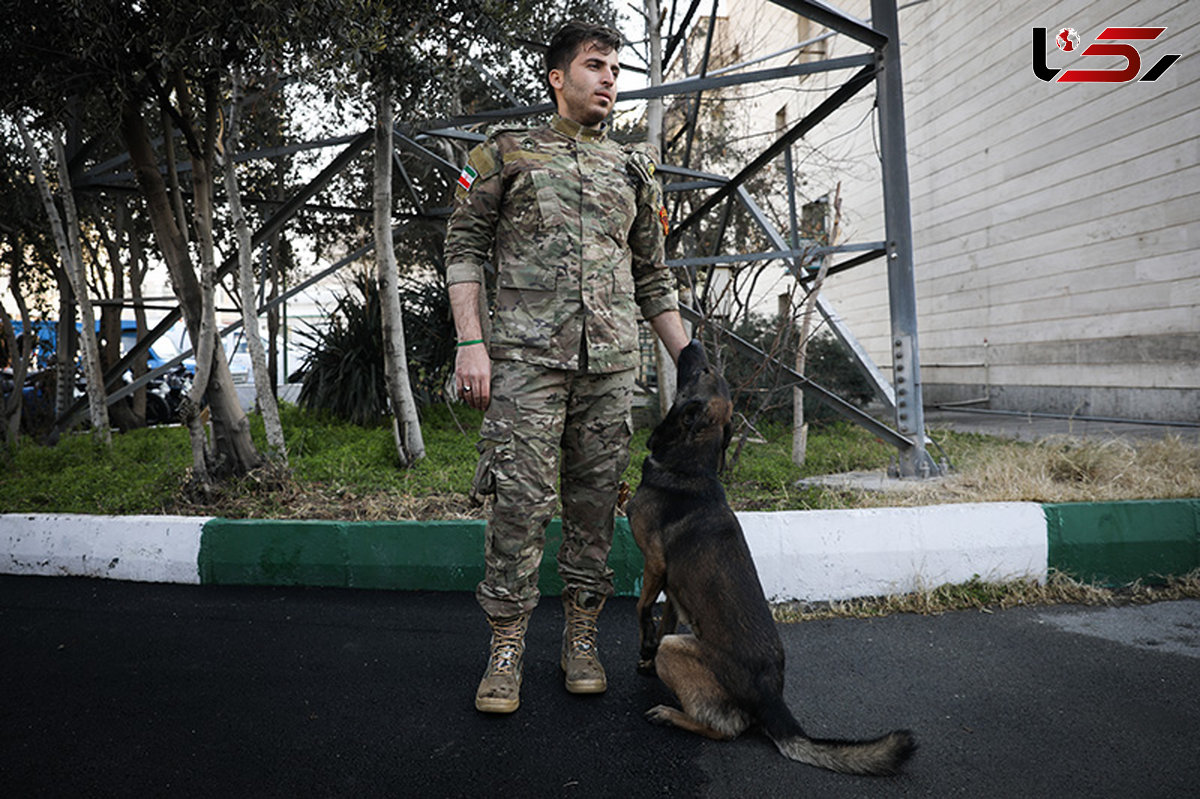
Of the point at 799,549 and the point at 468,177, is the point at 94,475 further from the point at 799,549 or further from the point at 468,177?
the point at 799,549

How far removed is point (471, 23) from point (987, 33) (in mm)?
8393

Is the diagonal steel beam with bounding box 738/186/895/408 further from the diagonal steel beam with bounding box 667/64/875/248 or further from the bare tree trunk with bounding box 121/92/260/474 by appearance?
the bare tree trunk with bounding box 121/92/260/474

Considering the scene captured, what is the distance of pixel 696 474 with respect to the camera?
2283mm

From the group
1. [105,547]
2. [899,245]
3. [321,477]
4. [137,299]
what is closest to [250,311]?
[321,477]

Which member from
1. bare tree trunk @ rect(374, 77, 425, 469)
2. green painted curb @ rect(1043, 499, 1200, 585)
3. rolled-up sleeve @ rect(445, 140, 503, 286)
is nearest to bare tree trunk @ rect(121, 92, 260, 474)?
bare tree trunk @ rect(374, 77, 425, 469)

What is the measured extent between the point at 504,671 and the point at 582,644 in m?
0.30

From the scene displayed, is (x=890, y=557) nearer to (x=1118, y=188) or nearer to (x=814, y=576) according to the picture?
(x=814, y=576)

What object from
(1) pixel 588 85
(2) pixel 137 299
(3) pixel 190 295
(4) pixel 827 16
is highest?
(4) pixel 827 16

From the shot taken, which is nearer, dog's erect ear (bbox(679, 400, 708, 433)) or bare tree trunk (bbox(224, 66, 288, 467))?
dog's erect ear (bbox(679, 400, 708, 433))

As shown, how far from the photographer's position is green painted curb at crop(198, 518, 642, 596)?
11.0 ft

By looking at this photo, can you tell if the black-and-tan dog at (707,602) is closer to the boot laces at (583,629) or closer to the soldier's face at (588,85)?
the boot laces at (583,629)

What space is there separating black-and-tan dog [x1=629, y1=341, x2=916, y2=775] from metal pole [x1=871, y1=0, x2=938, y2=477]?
2789mm

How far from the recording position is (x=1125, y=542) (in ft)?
10.8

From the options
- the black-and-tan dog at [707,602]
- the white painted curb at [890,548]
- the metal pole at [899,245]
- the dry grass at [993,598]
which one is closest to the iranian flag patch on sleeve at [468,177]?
the black-and-tan dog at [707,602]
